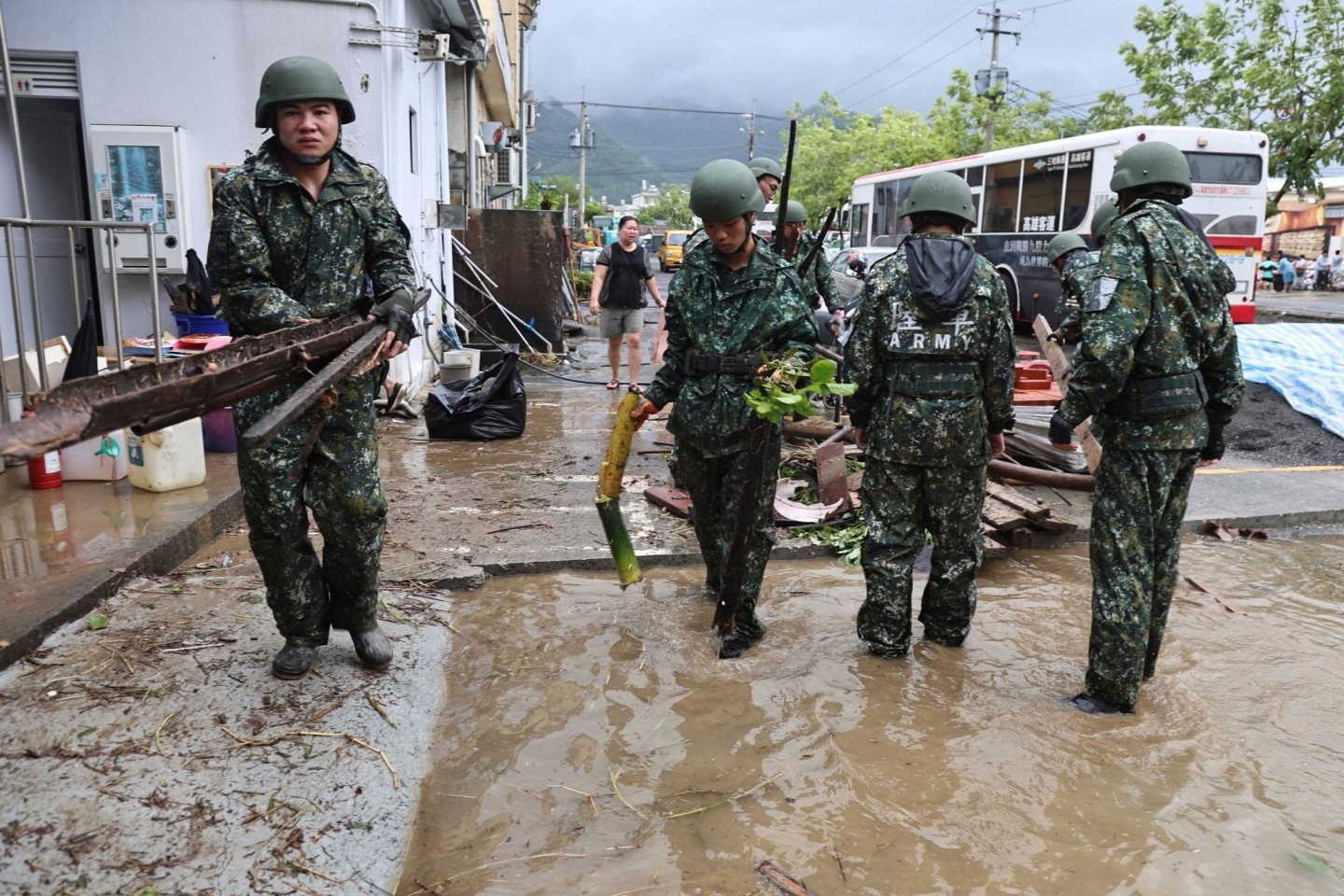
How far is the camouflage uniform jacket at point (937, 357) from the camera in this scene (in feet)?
12.4

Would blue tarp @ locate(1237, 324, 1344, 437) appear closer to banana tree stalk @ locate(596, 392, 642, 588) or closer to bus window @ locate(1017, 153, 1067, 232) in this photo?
bus window @ locate(1017, 153, 1067, 232)

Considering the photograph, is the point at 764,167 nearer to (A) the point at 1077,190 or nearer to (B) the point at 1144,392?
(B) the point at 1144,392

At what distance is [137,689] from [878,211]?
22.4m

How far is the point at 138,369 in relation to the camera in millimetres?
2188

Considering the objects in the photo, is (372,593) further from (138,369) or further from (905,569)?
(905,569)

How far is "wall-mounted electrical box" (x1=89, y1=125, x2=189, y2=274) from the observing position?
758cm

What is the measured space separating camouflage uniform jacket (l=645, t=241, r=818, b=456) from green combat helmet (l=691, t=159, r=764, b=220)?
10.5 inches

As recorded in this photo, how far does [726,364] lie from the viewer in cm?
400

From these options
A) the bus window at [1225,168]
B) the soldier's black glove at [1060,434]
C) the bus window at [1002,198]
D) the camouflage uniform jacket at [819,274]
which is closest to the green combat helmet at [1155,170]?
the soldier's black glove at [1060,434]

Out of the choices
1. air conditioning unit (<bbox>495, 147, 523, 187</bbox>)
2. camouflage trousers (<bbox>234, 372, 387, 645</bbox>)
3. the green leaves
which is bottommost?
camouflage trousers (<bbox>234, 372, 387, 645</bbox>)

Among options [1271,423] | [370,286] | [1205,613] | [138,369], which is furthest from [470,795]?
[1271,423]

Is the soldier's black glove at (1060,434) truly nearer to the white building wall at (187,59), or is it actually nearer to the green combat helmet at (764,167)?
the green combat helmet at (764,167)

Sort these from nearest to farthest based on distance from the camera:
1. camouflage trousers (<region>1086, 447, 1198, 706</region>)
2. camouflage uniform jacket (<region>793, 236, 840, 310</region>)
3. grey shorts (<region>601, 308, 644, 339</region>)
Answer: camouflage trousers (<region>1086, 447, 1198, 706</region>)
camouflage uniform jacket (<region>793, 236, 840, 310</region>)
grey shorts (<region>601, 308, 644, 339</region>)

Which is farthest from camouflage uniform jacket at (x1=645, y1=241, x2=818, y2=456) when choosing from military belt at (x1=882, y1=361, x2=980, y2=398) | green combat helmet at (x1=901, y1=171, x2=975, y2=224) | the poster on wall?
the poster on wall
